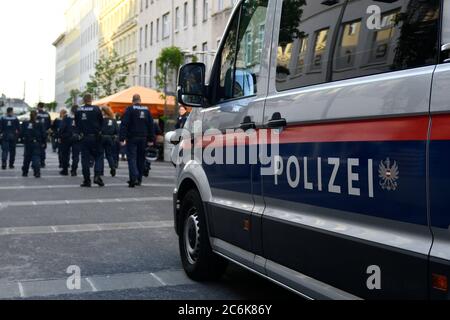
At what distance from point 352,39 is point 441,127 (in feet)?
2.88

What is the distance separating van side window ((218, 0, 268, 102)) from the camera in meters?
4.26

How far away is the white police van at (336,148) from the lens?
2.57m

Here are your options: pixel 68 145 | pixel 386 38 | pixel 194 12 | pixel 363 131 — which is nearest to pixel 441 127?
pixel 363 131

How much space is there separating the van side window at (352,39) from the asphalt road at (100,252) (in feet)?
6.40

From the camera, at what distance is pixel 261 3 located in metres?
4.27

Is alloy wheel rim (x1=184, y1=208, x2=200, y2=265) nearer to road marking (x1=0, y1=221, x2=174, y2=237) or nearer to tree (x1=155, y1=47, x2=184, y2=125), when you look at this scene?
road marking (x1=0, y1=221, x2=174, y2=237)

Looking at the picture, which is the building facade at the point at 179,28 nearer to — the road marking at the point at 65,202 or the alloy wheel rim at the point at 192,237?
the road marking at the point at 65,202

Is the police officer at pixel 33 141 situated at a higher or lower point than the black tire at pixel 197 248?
higher

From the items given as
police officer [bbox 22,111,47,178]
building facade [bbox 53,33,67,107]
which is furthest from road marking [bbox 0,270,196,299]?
building facade [bbox 53,33,67,107]

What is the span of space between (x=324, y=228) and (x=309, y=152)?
41 cm

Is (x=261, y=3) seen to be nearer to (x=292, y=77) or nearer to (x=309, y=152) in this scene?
(x=292, y=77)

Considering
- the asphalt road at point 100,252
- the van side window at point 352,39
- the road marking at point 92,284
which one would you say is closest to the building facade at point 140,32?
the asphalt road at point 100,252

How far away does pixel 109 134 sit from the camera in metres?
16.7

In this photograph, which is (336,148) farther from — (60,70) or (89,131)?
(60,70)
